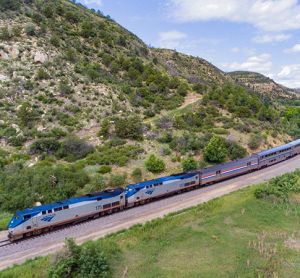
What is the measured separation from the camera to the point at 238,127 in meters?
66.4

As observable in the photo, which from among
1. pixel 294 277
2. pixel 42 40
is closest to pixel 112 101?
pixel 42 40

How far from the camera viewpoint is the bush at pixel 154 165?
A: 157 ft

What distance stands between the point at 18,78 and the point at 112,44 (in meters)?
34.2

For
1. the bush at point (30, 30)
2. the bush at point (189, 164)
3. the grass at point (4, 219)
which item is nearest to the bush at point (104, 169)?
the bush at point (189, 164)

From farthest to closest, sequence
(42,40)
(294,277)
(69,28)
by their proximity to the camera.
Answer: (69,28) < (42,40) < (294,277)

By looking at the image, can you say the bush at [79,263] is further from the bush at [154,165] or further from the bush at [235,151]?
the bush at [235,151]

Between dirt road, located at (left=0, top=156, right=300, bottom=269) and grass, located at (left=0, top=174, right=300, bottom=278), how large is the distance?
2.13m

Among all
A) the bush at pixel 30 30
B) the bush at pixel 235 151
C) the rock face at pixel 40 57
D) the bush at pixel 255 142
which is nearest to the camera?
the bush at pixel 235 151

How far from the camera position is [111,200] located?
1393 inches

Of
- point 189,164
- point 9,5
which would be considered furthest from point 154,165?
point 9,5

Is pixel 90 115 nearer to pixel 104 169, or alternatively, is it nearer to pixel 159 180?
pixel 104 169

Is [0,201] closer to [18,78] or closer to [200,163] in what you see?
[200,163]

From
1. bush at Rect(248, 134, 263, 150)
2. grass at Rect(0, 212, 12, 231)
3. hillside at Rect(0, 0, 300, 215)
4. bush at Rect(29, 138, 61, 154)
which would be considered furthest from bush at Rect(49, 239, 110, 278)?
bush at Rect(248, 134, 263, 150)

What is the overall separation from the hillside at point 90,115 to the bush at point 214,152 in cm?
46
